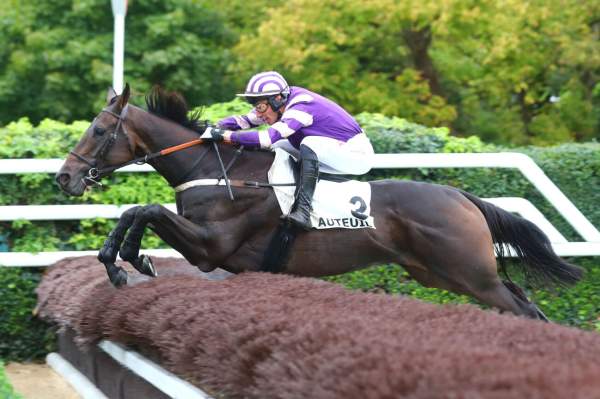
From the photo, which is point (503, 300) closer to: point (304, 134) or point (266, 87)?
point (304, 134)

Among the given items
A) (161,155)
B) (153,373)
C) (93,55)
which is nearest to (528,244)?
(161,155)

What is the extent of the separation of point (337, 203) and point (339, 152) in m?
0.39

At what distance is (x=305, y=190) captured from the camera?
6.77m

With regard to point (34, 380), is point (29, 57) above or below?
above

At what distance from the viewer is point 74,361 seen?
24.7 feet

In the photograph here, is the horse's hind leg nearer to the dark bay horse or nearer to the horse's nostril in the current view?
the dark bay horse

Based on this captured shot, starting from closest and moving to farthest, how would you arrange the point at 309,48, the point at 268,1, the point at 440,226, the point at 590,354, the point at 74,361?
the point at 590,354 → the point at 440,226 → the point at 74,361 → the point at 309,48 → the point at 268,1

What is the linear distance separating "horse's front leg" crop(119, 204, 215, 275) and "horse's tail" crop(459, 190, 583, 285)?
2.08m

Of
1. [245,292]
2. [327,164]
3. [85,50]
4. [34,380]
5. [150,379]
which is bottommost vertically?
[34,380]

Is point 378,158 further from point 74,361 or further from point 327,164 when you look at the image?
point 74,361

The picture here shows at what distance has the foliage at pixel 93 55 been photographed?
69.2 feet

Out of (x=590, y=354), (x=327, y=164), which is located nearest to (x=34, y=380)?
(x=327, y=164)

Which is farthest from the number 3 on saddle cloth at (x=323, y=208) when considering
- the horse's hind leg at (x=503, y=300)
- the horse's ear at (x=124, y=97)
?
the horse's ear at (x=124, y=97)

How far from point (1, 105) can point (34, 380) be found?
16020 mm
